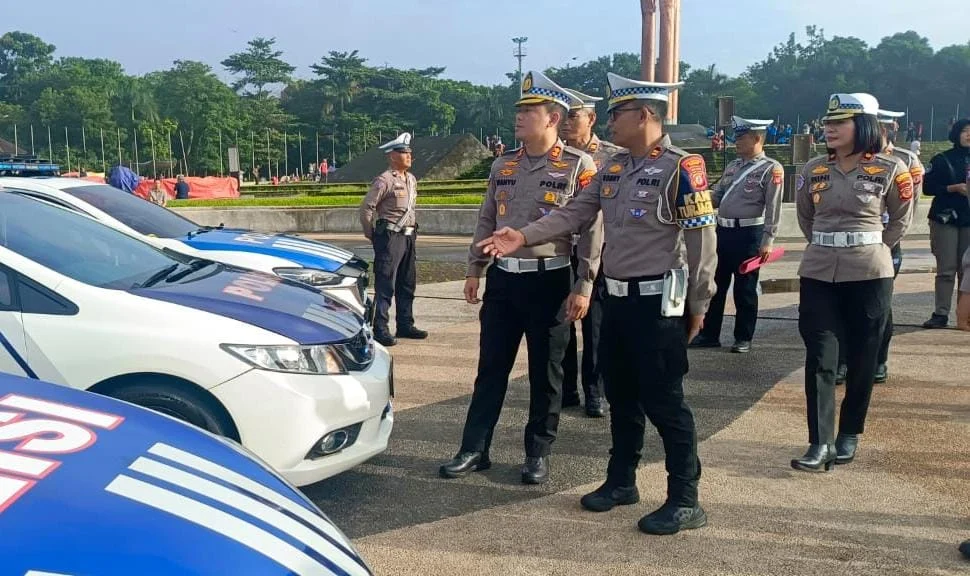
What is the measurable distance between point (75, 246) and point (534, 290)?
2107 mm

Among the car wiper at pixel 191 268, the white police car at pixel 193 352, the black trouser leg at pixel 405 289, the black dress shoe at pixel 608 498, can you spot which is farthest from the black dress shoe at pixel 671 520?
the black trouser leg at pixel 405 289

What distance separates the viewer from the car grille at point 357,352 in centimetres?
370

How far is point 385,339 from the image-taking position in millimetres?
7195

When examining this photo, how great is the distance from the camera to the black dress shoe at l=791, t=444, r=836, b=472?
A: 4.12 metres

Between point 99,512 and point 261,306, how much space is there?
2.27 metres

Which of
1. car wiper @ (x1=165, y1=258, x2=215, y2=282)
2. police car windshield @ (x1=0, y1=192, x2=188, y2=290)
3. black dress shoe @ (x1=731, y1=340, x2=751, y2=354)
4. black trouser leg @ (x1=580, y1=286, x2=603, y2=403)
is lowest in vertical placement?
black dress shoe @ (x1=731, y1=340, x2=751, y2=354)

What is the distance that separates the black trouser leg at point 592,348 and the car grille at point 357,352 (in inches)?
63.5

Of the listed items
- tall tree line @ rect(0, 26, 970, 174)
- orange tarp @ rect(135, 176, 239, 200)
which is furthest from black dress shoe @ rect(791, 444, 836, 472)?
tall tree line @ rect(0, 26, 970, 174)

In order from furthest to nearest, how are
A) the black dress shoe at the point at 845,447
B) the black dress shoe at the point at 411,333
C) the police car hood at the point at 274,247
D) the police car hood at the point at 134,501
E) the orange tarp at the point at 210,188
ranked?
the orange tarp at the point at 210,188, the black dress shoe at the point at 411,333, the police car hood at the point at 274,247, the black dress shoe at the point at 845,447, the police car hood at the point at 134,501

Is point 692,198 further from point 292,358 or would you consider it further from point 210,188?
point 210,188

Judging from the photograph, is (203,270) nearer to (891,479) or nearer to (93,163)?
(891,479)

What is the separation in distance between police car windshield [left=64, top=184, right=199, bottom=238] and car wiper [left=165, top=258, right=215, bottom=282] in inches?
86.4

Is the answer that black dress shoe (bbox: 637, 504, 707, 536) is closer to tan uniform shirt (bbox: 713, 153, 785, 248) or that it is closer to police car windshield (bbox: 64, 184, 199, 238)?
tan uniform shirt (bbox: 713, 153, 785, 248)

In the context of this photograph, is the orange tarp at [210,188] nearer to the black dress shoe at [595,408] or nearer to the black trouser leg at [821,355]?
the black dress shoe at [595,408]
